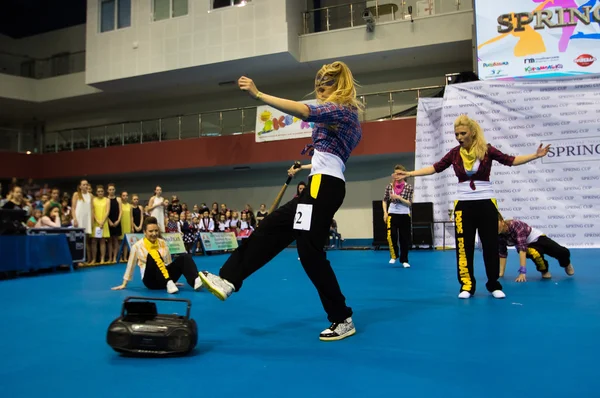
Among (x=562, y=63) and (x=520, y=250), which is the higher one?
(x=562, y=63)

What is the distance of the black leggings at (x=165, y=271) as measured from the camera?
538cm

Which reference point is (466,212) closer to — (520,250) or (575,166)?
(520,250)

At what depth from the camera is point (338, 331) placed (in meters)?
2.88

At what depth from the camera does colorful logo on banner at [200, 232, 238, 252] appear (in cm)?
1283

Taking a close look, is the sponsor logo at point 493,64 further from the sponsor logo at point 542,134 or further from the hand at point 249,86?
the hand at point 249,86

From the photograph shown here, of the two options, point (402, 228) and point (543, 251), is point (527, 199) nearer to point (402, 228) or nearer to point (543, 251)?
point (402, 228)

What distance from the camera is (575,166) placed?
1056 cm

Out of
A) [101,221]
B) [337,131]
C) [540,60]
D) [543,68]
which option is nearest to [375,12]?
[540,60]

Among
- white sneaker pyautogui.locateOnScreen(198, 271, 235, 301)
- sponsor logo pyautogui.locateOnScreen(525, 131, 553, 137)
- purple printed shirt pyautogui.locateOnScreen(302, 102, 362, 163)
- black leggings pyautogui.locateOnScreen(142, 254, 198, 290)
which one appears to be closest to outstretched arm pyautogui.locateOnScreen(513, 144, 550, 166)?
purple printed shirt pyautogui.locateOnScreen(302, 102, 362, 163)

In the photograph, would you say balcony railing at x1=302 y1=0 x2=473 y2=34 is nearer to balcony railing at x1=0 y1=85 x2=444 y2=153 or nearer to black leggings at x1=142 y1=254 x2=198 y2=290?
balcony railing at x1=0 y1=85 x2=444 y2=153

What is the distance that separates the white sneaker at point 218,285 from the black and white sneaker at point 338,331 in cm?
68

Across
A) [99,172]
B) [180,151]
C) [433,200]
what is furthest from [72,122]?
[433,200]

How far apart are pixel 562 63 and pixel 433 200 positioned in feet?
14.9

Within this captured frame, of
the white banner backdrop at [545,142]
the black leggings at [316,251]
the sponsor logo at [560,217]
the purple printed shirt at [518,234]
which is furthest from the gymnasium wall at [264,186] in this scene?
the black leggings at [316,251]
